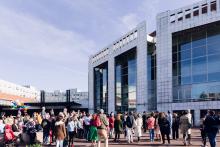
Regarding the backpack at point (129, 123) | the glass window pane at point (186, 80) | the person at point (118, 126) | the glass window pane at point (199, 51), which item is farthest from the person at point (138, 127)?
the glass window pane at point (186, 80)

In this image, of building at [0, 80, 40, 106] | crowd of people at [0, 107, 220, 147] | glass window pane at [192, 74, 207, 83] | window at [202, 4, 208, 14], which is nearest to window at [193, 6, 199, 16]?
window at [202, 4, 208, 14]

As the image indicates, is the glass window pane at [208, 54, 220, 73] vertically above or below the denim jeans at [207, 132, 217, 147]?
above

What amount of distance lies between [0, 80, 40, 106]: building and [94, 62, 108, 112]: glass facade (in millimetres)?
35424

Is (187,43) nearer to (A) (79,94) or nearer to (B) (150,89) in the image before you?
(B) (150,89)

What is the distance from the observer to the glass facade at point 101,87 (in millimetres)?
60594

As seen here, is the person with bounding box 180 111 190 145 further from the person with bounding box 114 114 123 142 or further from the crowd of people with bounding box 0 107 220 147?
the person with bounding box 114 114 123 142

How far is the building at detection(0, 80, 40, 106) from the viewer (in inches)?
3765

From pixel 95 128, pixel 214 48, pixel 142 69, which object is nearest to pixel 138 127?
pixel 95 128

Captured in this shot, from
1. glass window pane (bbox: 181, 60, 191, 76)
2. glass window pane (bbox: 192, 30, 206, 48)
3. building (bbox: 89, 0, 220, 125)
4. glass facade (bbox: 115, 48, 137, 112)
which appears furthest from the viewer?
glass facade (bbox: 115, 48, 137, 112)

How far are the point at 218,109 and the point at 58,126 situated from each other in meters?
25.2

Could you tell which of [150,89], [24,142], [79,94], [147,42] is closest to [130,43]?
[147,42]

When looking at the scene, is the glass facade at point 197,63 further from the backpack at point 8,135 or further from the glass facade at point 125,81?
the backpack at point 8,135

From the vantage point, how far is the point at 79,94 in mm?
149375

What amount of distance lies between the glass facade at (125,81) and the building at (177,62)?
137 millimetres
